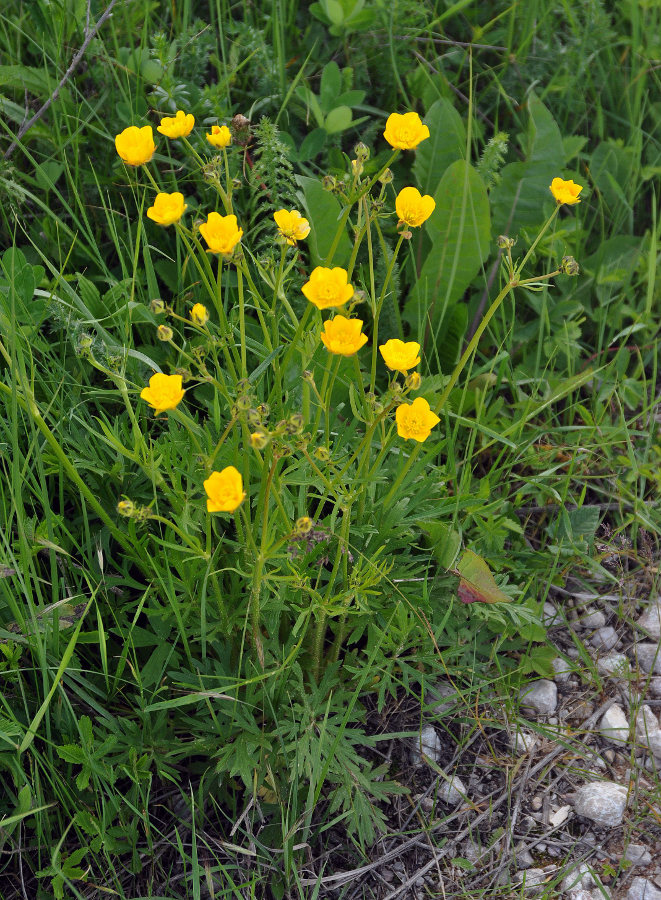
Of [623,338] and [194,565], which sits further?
[623,338]

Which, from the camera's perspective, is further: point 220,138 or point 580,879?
point 580,879

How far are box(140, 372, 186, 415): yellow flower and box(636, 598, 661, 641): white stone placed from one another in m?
1.51

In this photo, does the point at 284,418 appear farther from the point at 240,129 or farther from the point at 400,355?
the point at 240,129

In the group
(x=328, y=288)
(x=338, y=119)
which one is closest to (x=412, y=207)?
(x=328, y=288)

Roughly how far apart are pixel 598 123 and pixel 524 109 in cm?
32

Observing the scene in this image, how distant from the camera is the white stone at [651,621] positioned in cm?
215

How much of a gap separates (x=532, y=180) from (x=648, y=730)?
5.68 feet

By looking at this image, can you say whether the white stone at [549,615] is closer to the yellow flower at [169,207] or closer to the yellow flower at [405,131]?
the yellow flower at [405,131]

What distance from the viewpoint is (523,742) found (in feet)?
6.24

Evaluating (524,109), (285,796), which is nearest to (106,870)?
(285,796)

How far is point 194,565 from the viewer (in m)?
1.66

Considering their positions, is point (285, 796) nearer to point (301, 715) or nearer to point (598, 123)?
point (301, 715)

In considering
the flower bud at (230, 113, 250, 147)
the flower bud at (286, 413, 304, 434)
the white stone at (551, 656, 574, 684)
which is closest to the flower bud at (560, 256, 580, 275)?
the flower bud at (286, 413, 304, 434)

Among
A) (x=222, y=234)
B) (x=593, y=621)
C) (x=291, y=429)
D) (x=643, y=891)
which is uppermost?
(x=222, y=234)
